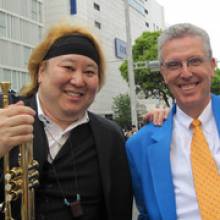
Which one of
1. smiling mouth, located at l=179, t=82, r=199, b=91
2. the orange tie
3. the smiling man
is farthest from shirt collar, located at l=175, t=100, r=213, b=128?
smiling mouth, located at l=179, t=82, r=199, b=91

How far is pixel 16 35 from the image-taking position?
33625 millimetres

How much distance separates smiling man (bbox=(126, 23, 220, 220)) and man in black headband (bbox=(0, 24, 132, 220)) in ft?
0.65

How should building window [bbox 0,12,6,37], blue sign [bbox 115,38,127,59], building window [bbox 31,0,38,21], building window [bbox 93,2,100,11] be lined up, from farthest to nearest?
blue sign [bbox 115,38,127,59] < building window [bbox 93,2,100,11] < building window [bbox 31,0,38,21] < building window [bbox 0,12,6,37]

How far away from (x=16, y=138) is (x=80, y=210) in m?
0.86

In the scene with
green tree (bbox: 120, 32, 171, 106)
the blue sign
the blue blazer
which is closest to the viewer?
the blue blazer

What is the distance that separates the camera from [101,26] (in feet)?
165

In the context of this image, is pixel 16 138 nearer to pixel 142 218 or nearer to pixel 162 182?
pixel 162 182

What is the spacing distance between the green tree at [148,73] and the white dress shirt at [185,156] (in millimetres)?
29348

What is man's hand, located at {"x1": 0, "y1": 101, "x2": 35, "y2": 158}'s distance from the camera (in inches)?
78.9

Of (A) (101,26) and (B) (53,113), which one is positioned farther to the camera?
(A) (101,26)

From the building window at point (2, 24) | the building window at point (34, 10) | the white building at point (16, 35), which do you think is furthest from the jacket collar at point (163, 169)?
the building window at point (34, 10)

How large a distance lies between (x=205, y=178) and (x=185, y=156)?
215 mm

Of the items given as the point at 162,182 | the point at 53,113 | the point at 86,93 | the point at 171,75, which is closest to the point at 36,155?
the point at 53,113

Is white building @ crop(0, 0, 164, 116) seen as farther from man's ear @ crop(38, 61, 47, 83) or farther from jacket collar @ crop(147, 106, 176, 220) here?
jacket collar @ crop(147, 106, 176, 220)
